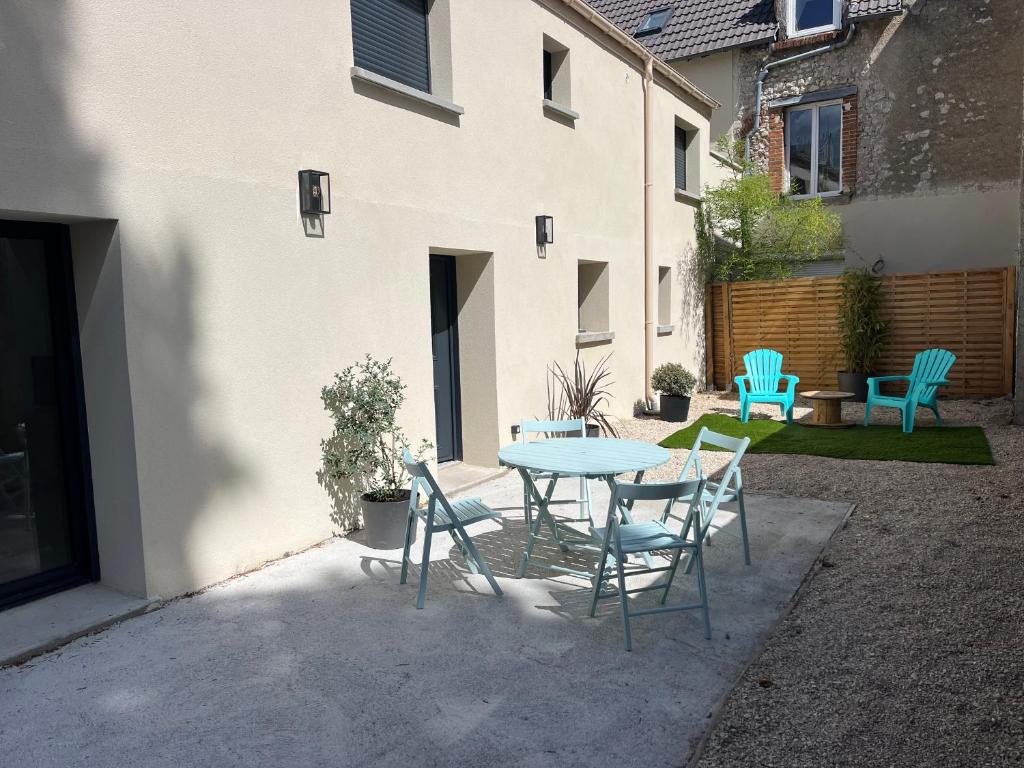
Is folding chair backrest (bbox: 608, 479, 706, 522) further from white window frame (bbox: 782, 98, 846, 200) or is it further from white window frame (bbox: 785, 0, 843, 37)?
white window frame (bbox: 785, 0, 843, 37)

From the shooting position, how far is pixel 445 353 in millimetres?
7133

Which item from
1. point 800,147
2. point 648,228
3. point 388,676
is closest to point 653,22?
point 800,147

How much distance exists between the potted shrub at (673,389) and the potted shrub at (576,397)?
1506mm

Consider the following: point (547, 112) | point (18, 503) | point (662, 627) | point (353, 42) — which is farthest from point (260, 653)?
point (547, 112)

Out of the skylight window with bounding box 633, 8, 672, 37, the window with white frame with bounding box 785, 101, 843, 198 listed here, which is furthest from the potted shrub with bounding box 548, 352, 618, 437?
the skylight window with bounding box 633, 8, 672, 37

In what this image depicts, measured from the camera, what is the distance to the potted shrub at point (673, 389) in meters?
9.97

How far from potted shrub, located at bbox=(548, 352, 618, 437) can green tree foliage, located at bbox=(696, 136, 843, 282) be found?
4993mm

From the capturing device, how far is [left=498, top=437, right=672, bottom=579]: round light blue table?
165 inches

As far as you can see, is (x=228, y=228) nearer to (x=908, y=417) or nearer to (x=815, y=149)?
(x=908, y=417)

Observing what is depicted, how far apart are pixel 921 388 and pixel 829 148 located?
6647 mm

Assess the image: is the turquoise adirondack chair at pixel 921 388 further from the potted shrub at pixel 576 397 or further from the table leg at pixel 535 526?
the table leg at pixel 535 526

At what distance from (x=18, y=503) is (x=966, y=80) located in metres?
14.1

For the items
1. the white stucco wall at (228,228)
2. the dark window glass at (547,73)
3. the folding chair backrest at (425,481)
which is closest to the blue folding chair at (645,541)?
the folding chair backrest at (425,481)

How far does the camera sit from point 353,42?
5500 millimetres
